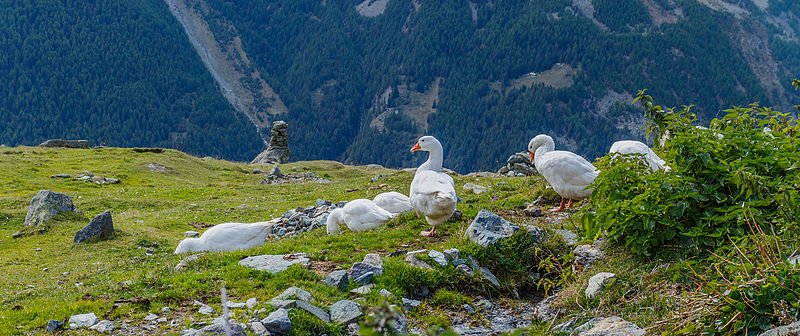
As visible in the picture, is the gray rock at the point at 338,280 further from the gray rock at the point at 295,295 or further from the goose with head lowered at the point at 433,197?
the goose with head lowered at the point at 433,197

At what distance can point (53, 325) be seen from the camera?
745 centimetres

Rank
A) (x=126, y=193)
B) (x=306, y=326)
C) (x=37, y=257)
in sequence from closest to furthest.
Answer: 1. (x=306, y=326)
2. (x=37, y=257)
3. (x=126, y=193)

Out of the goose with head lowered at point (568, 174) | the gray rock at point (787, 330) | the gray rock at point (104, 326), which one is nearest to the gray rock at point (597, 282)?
the gray rock at point (787, 330)

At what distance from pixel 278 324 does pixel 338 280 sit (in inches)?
67.2

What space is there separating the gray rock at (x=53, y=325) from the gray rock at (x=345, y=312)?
3.60m

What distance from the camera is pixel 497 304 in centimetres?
911

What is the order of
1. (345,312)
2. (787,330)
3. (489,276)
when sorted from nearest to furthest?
1. (787,330)
2. (345,312)
3. (489,276)

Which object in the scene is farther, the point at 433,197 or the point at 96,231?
the point at 96,231

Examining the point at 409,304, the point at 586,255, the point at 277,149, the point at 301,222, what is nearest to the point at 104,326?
the point at 409,304

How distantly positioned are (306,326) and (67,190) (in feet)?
96.6

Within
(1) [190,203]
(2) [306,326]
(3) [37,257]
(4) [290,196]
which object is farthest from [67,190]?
(2) [306,326]

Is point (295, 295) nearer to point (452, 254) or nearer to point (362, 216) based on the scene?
point (452, 254)

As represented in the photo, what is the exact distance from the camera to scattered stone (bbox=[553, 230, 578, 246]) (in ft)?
34.2

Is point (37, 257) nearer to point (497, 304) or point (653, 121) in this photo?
point (497, 304)
